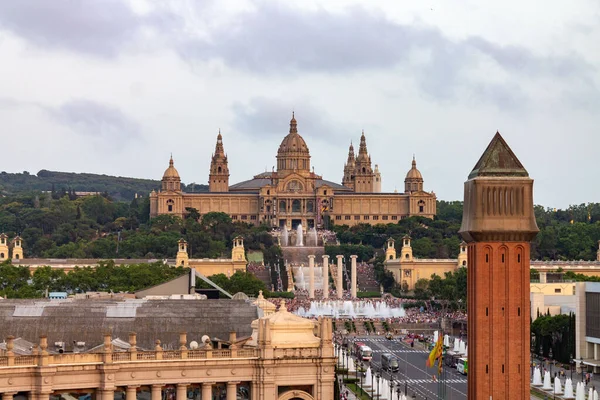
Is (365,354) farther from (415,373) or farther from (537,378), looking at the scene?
(537,378)

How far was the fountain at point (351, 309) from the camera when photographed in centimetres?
17925

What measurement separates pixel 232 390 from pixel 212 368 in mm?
1245

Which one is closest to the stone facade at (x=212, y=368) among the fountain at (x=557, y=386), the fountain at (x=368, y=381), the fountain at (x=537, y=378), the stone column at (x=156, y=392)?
the stone column at (x=156, y=392)

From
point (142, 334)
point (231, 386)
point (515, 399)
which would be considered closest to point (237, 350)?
point (231, 386)

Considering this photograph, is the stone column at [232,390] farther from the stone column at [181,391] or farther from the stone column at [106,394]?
the stone column at [106,394]

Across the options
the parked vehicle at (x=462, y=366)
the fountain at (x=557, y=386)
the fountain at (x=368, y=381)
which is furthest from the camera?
the parked vehicle at (x=462, y=366)

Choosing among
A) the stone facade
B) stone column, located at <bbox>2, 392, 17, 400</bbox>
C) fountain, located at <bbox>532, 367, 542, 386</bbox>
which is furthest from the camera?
fountain, located at <bbox>532, 367, 542, 386</bbox>

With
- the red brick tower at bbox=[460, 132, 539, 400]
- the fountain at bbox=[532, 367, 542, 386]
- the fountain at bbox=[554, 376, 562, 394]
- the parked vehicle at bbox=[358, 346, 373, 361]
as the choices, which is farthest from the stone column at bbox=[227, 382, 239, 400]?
the parked vehicle at bbox=[358, 346, 373, 361]

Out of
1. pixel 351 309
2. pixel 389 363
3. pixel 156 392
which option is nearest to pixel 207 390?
pixel 156 392

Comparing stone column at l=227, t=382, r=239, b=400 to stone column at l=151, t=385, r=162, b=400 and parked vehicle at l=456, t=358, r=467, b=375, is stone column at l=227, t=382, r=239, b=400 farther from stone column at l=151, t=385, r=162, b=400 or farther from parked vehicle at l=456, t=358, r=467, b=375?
parked vehicle at l=456, t=358, r=467, b=375

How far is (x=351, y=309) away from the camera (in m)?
184

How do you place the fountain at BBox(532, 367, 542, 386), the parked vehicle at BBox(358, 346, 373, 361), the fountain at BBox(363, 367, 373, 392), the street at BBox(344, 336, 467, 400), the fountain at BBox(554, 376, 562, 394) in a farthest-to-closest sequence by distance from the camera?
1. the parked vehicle at BBox(358, 346, 373, 361)
2. the fountain at BBox(532, 367, 542, 386)
3. the fountain at BBox(363, 367, 373, 392)
4. the street at BBox(344, 336, 467, 400)
5. the fountain at BBox(554, 376, 562, 394)

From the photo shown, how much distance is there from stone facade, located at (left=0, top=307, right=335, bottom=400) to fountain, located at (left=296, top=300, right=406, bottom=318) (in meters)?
103

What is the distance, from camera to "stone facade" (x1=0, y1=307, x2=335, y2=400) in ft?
223
